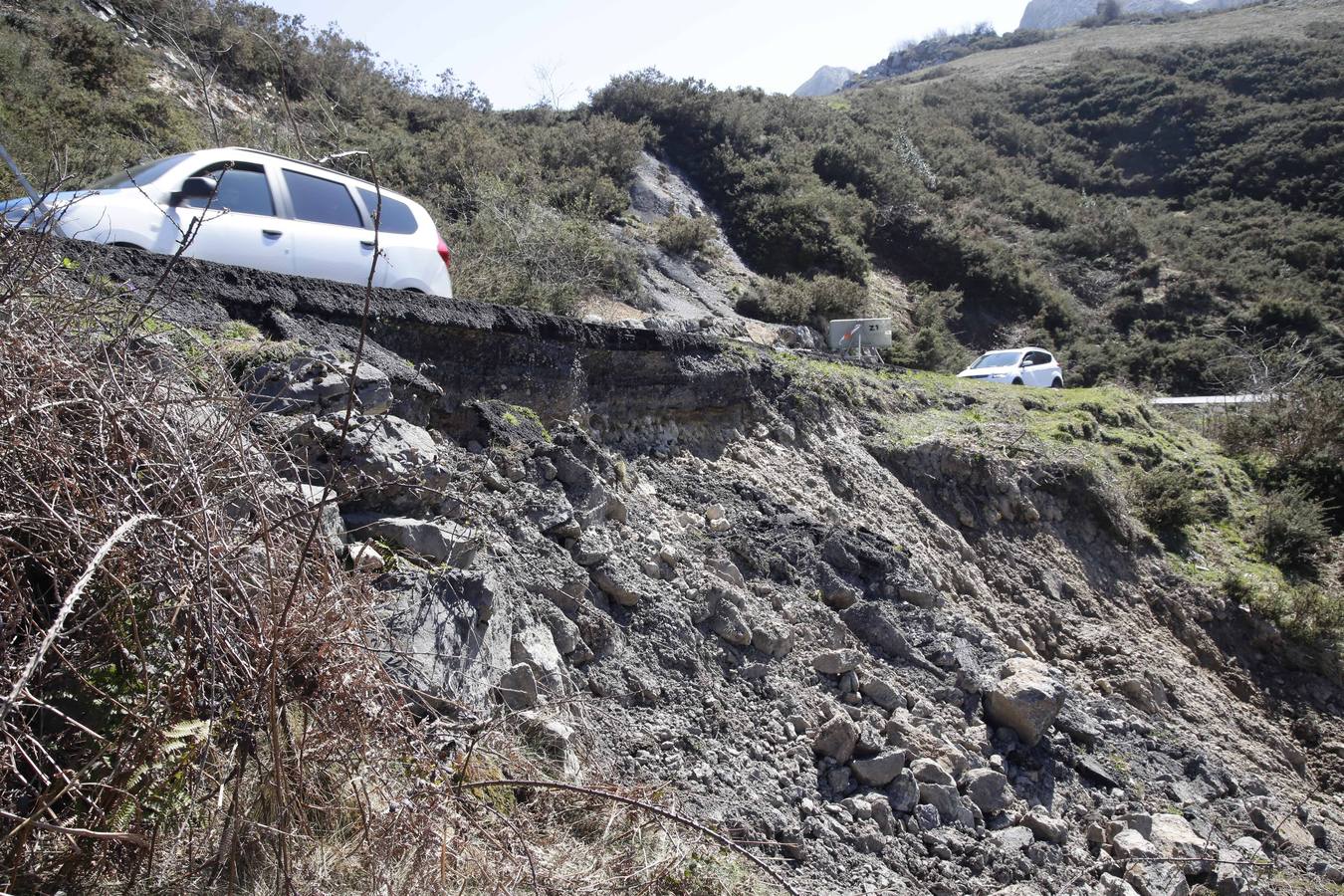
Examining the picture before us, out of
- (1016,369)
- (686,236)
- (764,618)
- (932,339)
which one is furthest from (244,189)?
(932,339)

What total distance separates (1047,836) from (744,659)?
2.05 metres

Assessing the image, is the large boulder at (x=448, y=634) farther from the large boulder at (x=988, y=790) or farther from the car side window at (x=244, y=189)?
the car side window at (x=244, y=189)

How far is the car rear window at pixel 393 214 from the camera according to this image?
23.5 ft

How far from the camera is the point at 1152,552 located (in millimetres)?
10109

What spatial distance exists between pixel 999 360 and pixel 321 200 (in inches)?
598

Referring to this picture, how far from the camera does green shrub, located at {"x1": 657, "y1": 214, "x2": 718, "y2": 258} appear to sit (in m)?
20.5

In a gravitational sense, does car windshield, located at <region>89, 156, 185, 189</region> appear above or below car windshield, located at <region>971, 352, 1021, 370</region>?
above

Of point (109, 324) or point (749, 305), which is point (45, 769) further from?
point (749, 305)

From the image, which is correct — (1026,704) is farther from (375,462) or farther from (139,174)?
(139,174)

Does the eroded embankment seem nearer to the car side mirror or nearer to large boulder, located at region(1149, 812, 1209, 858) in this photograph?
large boulder, located at region(1149, 812, 1209, 858)

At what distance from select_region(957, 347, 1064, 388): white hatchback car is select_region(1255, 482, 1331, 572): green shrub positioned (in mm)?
Answer: 6234

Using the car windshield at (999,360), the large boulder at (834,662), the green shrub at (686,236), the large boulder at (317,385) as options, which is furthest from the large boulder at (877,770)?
the green shrub at (686,236)

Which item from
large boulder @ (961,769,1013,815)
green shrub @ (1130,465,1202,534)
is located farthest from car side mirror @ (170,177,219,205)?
green shrub @ (1130,465,1202,534)

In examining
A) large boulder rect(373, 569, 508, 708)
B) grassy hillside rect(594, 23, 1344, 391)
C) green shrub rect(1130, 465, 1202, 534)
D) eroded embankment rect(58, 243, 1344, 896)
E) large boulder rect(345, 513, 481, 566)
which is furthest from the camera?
grassy hillside rect(594, 23, 1344, 391)
